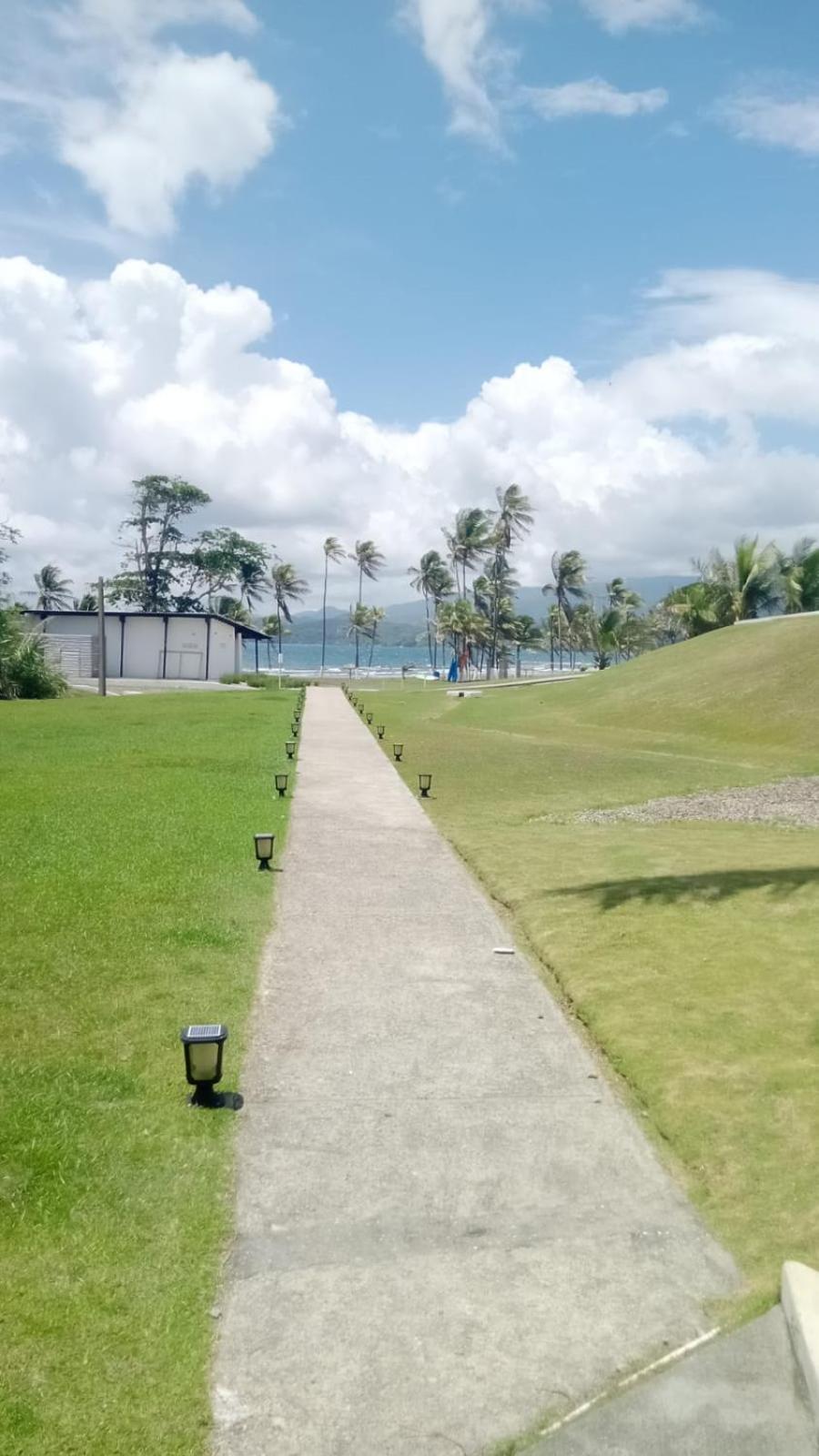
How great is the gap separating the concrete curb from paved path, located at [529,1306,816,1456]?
39 millimetres

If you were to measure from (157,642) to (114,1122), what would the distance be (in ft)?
193

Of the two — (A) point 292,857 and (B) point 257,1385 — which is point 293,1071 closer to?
(B) point 257,1385

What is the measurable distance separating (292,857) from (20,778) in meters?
7.60

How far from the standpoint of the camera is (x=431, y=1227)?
4.32 metres

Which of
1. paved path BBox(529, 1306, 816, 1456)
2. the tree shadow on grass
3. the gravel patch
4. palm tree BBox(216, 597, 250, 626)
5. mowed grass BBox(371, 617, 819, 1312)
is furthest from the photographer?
palm tree BBox(216, 597, 250, 626)

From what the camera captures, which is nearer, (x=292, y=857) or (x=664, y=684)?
(x=292, y=857)

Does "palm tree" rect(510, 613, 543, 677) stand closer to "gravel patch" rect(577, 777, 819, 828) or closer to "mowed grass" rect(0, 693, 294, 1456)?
"gravel patch" rect(577, 777, 819, 828)

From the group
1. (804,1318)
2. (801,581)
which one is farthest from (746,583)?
(804,1318)

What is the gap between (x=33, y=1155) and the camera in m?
4.76

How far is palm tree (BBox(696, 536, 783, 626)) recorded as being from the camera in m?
55.8

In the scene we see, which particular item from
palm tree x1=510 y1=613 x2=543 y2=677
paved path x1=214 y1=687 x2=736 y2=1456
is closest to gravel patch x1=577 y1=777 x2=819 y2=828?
paved path x1=214 y1=687 x2=736 y2=1456

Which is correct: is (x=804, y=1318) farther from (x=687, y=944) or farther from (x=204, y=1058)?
(x=687, y=944)

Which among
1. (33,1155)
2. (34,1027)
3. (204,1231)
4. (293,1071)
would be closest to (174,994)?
(34,1027)

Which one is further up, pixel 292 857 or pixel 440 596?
pixel 440 596
